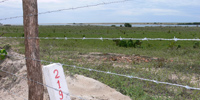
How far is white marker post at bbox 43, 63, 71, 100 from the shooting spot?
268 cm

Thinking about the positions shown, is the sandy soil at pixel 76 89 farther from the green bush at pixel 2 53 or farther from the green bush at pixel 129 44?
the green bush at pixel 129 44

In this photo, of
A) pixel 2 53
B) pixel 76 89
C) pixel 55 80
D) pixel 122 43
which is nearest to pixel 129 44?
pixel 122 43

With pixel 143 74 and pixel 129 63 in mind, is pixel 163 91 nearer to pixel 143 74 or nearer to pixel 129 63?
pixel 143 74

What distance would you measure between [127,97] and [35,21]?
2202 mm

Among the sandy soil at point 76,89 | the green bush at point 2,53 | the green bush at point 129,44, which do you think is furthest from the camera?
the green bush at point 129,44

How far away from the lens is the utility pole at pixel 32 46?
8.77 feet

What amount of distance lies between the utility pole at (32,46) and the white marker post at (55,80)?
0.62 feet

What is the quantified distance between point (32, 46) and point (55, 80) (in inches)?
22.1

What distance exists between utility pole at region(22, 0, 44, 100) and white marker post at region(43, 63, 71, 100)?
0.62 feet

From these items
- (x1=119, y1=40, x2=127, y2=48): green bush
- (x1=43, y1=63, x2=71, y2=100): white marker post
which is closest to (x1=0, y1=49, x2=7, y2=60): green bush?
(x1=43, y1=63, x2=71, y2=100): white marker post

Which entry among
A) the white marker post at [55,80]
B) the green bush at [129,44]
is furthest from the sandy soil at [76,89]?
the green bush at [129,44]

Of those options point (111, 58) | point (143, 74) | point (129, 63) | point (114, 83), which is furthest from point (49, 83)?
point (111, 58)

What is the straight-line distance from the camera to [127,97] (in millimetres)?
3830

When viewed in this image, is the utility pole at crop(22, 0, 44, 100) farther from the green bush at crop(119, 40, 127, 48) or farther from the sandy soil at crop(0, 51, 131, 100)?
the green bush at crop(119, 40, 127, 48)
